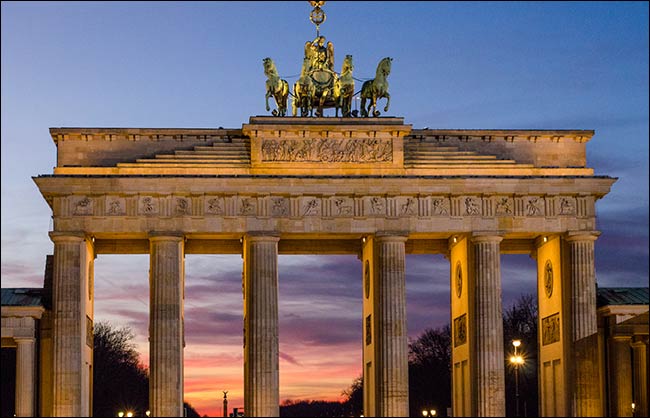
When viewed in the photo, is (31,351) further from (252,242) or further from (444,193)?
(444,193)

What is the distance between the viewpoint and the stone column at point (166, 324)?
2970 inches

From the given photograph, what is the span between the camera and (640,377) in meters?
78.1

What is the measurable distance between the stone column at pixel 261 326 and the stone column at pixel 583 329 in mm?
15559

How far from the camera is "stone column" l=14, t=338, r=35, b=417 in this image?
74250 millimetres

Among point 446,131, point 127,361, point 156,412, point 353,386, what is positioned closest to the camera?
point 156,412

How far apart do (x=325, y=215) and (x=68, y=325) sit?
14468 mm

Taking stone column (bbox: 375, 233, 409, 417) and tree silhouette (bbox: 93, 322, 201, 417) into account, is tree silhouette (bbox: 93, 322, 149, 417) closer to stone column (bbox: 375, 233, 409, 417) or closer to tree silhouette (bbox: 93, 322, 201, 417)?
tree silhouette (bbox: 93, 322, 201, 417)

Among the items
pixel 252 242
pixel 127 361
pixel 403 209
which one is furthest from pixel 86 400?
pixel 127 361

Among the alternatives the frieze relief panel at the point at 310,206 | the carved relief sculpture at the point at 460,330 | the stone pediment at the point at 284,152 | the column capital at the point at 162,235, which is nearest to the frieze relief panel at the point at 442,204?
the stone pediment at the point at 284,152

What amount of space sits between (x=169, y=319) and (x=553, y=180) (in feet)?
70.4

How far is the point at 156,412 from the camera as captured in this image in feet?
245

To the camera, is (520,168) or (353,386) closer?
(520,168)

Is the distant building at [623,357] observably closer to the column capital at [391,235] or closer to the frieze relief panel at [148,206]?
the column capital at [391,235]

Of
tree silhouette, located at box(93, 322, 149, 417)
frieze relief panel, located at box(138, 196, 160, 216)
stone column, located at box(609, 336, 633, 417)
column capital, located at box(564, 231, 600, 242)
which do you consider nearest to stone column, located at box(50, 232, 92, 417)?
frieze relief panel, located at box(138, 196, 160, 216)
